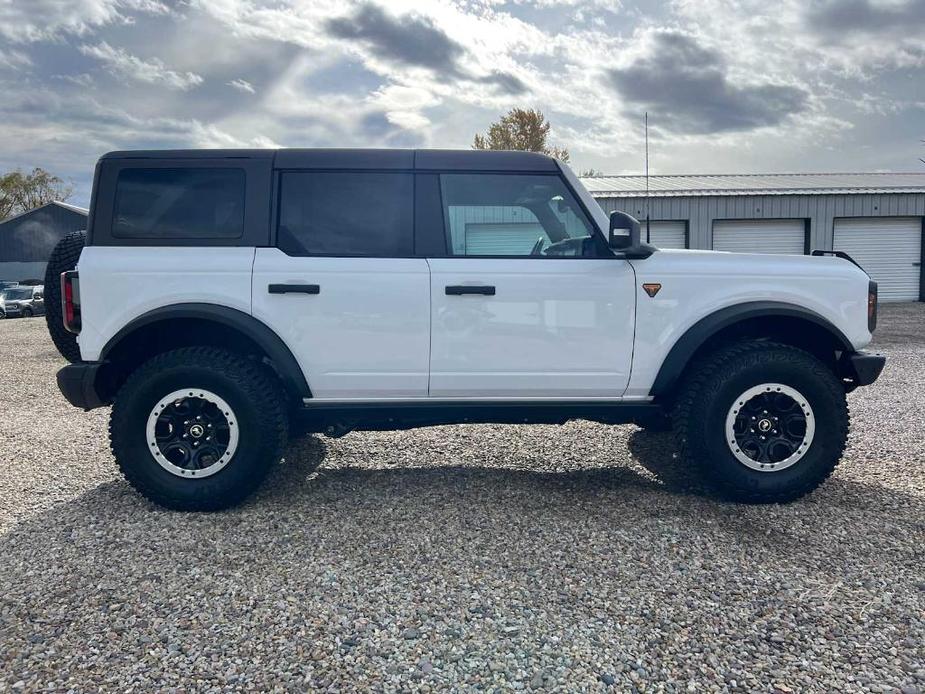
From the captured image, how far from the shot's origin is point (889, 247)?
1919cm

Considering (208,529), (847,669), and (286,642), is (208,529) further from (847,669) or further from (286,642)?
(847,669)

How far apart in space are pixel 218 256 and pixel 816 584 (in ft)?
11.0

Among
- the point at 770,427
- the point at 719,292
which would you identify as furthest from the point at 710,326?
the point at 770,427

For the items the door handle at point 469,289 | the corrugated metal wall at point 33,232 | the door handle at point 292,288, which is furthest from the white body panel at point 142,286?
the corrugated metal wall at point 33,232

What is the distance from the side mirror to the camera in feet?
11.1

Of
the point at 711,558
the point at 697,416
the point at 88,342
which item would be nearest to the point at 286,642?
the point at 711,558

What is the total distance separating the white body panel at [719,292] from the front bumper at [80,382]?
9.76ft

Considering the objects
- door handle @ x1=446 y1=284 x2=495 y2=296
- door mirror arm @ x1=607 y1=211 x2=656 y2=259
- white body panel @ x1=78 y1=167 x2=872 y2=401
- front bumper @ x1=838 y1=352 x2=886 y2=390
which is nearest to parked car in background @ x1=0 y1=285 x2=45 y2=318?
white body panel @ x1=78 y1=167 x2=872 y2=401

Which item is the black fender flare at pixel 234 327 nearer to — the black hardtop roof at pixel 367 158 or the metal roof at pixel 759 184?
the black hardtop roof at pixel 367 158

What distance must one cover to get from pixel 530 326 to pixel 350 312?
0.99 meters

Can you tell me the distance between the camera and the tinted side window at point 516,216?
11.8 ft

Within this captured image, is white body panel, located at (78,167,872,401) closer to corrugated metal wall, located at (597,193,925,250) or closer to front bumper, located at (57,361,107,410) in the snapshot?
front bumper, located at (57,361,107,410)

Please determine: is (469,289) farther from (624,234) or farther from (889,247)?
(889,247)

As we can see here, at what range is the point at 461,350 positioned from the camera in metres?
3.54
